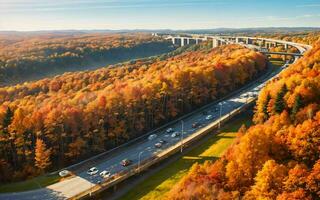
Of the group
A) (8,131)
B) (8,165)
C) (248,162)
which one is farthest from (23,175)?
(248,162)

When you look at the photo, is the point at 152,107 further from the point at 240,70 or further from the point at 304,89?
the point at 240,70

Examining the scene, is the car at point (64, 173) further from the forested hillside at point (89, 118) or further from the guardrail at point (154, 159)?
the guardrail at point (154, 159)

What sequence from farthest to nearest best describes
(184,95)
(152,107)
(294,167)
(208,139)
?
1. (184,95)
2. (152,107)
3. (208,139)
4. (294,167)

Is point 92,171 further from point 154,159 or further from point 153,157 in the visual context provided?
point 153,157

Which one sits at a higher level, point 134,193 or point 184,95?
point 184,95

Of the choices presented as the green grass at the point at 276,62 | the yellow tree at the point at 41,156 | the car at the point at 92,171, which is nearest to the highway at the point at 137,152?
the car at the point at 92,171

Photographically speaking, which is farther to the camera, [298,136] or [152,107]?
[152,107]

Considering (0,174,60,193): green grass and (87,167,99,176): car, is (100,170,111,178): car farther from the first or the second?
(0,174,60,193): green grass
